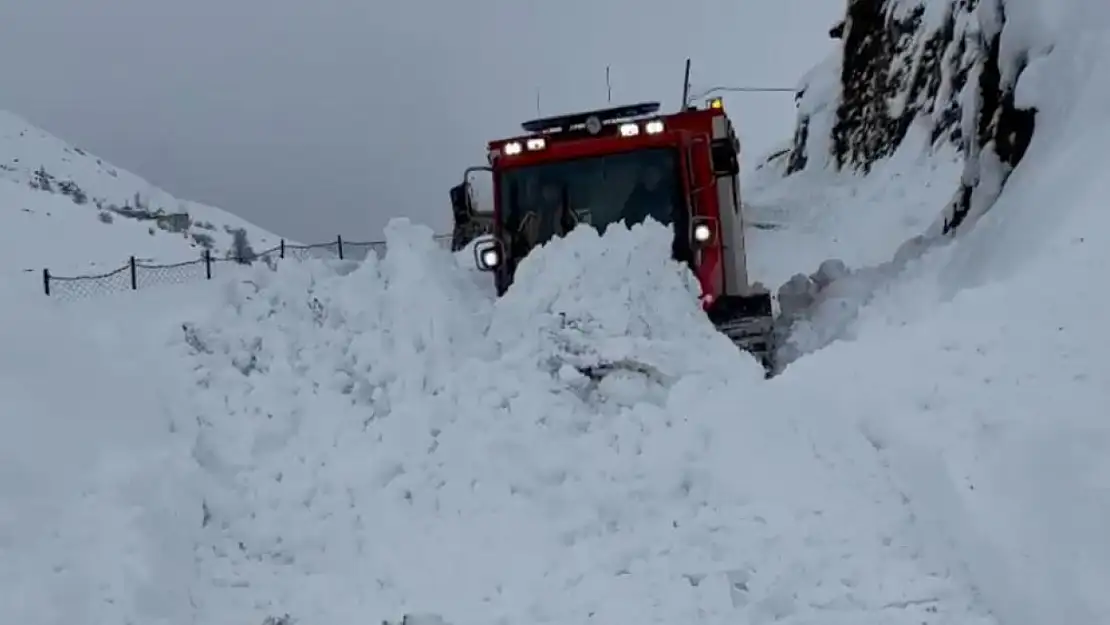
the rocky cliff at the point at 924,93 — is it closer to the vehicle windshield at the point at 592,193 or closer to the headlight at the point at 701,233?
the headlight at the point at 701,233

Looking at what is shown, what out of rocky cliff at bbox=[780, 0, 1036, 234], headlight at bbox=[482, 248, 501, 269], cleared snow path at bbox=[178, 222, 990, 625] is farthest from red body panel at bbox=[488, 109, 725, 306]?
rocky cliff at bbox=[780, 0, 1036, 234]

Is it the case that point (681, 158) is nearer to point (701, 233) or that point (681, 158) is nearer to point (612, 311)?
point (701, 233)

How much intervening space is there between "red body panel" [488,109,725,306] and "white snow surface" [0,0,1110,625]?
56.1 inches

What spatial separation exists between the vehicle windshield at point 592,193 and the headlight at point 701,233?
256 mm

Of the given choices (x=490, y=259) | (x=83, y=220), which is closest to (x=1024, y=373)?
(x=490, y=259)

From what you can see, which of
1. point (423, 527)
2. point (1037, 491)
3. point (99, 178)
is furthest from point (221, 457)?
point (99, 178)

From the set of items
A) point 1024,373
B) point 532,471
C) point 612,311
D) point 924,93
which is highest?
point 924,93

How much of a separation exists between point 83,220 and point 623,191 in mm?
55429

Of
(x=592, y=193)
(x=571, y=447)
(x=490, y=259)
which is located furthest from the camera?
(x=490, y=259)

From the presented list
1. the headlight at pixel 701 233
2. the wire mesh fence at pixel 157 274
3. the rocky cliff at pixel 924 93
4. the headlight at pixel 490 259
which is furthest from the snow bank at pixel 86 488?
the wire mesh fence at pixel 157 274

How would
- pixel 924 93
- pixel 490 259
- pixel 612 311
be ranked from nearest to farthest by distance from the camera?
pixel 612 311 < pixel 490 259 < pixel 924 93

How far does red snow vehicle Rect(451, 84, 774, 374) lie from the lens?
9914 millimetres

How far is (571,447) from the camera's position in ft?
20.4

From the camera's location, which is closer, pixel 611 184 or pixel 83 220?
pixel 611 184
